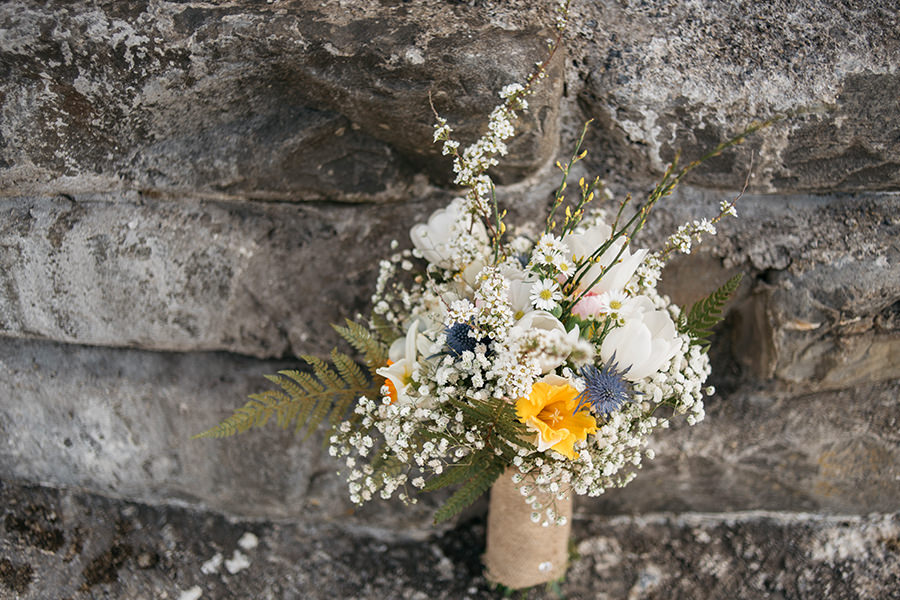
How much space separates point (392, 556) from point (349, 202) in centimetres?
94

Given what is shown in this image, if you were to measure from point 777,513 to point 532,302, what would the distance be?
3.88 ft

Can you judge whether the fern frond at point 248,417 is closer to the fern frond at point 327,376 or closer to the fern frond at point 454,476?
the fern frond at point 327,376

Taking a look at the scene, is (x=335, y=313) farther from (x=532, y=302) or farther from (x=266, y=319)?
(x=532, y=302)

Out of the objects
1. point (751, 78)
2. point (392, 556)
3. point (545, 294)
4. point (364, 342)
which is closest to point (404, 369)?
point (364, 342)

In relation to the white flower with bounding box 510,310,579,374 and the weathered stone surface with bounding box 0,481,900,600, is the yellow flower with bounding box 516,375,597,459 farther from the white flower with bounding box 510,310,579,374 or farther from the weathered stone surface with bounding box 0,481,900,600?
the weathered stone surface with bounding box 0,481,900,600

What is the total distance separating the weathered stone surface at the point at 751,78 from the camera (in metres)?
1.38

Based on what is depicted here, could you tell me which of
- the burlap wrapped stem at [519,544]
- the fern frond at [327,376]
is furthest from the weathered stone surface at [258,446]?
the fern frond at [327,376]

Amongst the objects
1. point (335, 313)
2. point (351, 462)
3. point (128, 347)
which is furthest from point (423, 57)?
point (128, 347)

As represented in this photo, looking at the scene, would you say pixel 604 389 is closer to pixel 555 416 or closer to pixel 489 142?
pixel 555 416

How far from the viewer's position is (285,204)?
5.35ft

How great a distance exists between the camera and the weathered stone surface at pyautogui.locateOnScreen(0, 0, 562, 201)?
1.33 metres

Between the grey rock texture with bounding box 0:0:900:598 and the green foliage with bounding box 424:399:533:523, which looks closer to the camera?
the green foliage with bounding box 424:399:533:523

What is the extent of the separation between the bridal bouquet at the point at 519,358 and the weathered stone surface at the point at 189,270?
0.24 m

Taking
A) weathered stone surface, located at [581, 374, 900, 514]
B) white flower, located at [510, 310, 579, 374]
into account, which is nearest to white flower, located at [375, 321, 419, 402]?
white flower, located at [510, 310, 579, 374]
